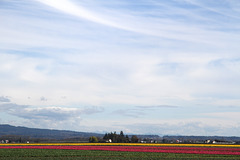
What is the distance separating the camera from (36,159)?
5031 centimetres

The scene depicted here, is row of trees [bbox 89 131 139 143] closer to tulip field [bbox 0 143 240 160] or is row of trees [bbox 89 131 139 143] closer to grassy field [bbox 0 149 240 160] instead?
tulip field [bbox 0 143 240 160]

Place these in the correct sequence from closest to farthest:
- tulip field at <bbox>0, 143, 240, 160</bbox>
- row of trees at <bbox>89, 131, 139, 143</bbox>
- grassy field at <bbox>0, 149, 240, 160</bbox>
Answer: grassy field at <bbox>0, 149, 240, 160</bbox> < tulip field at <bbox>0, 143, 240, 160</bbox> < row of trees at <bbox>89, 131, 139, 143</bbox>

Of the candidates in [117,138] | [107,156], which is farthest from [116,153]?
[117,138]

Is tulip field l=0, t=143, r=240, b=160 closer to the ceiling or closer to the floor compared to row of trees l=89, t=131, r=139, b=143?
closer to the floor

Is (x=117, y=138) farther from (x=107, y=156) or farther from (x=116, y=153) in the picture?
(x=107, y=156)

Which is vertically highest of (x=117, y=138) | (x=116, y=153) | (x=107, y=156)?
(x=117, y=138)

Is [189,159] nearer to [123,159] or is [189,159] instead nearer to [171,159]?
[171,159]

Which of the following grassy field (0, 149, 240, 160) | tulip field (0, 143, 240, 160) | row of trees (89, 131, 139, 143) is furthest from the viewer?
row of trees (89, 131, 139, 143)

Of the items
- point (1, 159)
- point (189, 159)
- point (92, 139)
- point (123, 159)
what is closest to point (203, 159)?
point (189, 159)

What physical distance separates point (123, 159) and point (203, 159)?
1146cm

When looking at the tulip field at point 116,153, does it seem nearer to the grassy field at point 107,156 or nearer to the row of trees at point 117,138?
the grassy field at point 107,156

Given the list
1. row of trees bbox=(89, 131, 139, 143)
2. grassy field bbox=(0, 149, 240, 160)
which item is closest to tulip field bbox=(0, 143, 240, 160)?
grassy field bbox=(0, 149, 240, 160)

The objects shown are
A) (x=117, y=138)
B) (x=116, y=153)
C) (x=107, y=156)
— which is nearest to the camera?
(x=107, y=156)

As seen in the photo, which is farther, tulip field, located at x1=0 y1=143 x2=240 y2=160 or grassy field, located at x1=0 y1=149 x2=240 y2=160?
tulip field, located at x1=0 y1=143 x2=240 y2=160
